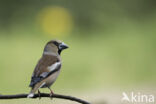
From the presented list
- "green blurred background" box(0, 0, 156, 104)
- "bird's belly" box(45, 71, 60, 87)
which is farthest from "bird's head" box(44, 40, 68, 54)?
"green blurred background" box(0, 0, 156, 104)

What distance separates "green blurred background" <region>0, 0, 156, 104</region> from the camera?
211 inches

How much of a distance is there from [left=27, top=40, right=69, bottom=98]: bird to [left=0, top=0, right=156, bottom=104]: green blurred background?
127 centimetres

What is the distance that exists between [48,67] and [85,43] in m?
5.15

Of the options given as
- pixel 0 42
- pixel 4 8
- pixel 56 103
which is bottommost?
pixel 56 103

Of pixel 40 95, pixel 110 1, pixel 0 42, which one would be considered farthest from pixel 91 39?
pixel 40 95

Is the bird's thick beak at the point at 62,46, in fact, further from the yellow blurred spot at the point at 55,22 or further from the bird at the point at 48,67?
the yellow blurred spot at the point at 55,22

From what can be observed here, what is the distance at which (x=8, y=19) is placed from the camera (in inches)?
336

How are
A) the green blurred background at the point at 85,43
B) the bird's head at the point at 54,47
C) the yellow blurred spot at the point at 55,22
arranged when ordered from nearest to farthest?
1. the bird's head at the point at 54,47
2. the green blurred background at the point at 85,43
3. the yellow blurred spot at the point at 55,22

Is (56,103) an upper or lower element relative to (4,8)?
lower

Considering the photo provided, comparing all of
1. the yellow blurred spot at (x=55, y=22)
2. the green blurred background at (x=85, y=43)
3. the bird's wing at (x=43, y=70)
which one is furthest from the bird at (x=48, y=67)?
the yellow blurred spot at (x=55, y=22)

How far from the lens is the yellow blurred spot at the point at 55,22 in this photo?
6.41 meters

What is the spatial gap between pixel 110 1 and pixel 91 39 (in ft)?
6.80

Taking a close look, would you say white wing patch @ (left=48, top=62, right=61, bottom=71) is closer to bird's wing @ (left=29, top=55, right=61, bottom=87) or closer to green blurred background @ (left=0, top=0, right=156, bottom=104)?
bird's wing @ (left=29, top=55, right=61, bottom=87)

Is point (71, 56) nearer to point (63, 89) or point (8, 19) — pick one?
point (63, 89)
